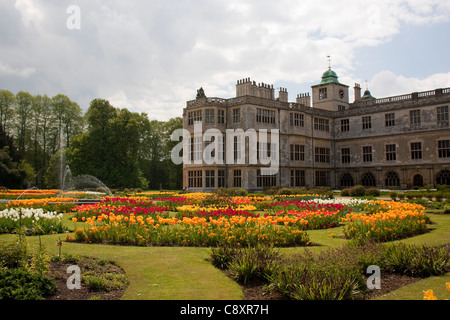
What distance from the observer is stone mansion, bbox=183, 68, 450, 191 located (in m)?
36.8

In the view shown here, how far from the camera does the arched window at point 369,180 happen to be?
41875mm

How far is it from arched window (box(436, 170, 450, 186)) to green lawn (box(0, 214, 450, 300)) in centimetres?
2987

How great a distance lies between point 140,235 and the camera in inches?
392

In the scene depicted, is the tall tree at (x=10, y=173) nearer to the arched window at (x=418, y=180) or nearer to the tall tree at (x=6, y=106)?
the tall tree at (x=6, y=106)

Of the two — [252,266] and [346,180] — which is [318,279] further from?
[346,180]

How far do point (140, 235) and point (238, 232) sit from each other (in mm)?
2674

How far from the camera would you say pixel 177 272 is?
7043 mm

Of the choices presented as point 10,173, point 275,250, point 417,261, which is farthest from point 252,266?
point 10,173

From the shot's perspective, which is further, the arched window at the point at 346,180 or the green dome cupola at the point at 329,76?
the green dome cupola at the point at 329,76

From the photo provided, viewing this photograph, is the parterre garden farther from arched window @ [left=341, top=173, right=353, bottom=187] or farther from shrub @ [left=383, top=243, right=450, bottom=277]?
arched window @ [left=341, top=173, right=353, bottom=187]

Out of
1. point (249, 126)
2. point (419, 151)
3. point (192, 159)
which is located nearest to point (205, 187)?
point (192, 159)

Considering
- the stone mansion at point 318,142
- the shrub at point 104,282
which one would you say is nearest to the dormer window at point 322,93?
the stone mansion at point 318,142

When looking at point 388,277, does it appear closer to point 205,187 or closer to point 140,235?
point 140,235

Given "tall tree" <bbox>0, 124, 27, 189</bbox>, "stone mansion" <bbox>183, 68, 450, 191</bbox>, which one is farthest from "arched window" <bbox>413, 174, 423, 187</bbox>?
"tall tree" <bbox>0, 124, 27, 189</bbox>
